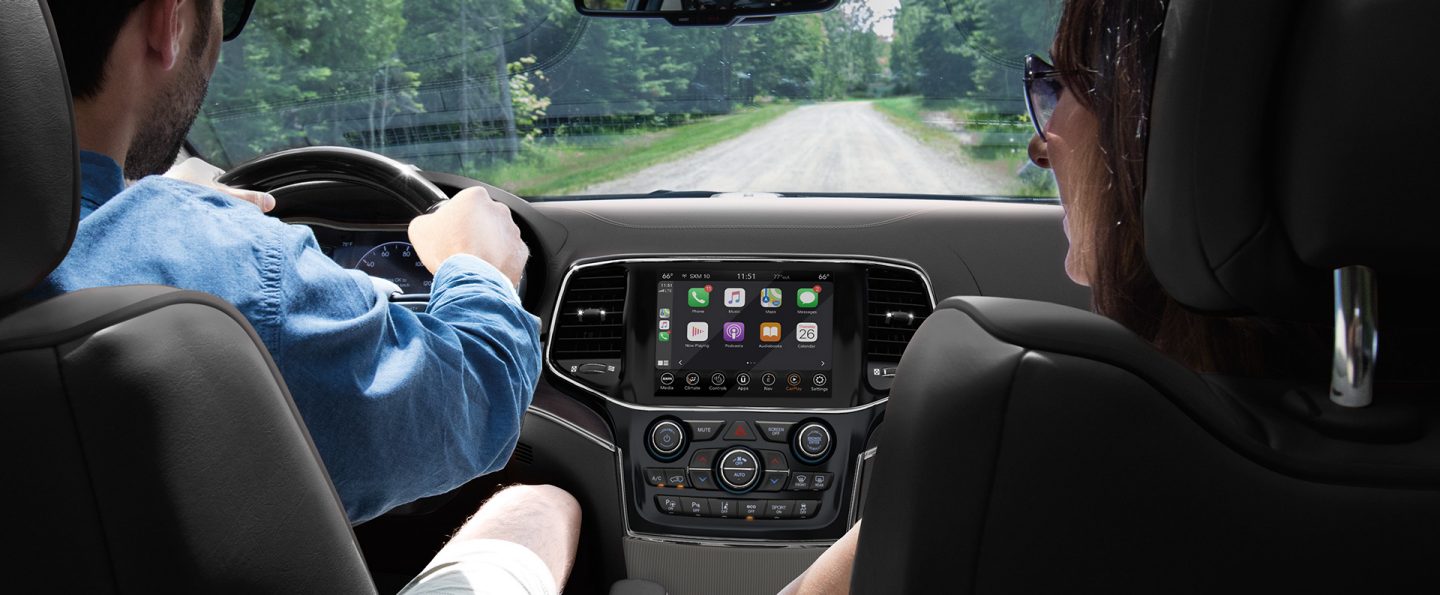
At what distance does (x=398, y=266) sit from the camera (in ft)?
9.86

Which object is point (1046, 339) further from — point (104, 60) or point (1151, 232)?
point (104, 60)

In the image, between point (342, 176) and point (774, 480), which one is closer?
point (342, 176)

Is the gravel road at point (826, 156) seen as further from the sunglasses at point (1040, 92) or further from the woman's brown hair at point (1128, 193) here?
the woman's brown hair at point (1128, 193)

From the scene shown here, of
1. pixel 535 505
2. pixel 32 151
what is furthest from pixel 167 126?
pixel 535 505

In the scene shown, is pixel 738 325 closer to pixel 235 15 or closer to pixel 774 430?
pixel 774 430

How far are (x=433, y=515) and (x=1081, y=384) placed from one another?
102 inches

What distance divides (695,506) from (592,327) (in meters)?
0.54

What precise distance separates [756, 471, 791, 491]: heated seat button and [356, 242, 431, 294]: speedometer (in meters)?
1.01

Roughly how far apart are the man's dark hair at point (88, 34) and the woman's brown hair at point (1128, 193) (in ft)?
3.56

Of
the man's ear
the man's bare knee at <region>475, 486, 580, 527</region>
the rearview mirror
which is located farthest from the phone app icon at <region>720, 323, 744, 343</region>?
the man's ear

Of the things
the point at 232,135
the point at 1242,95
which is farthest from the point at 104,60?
the point at 232,135

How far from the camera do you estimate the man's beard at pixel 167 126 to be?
4.64 feet

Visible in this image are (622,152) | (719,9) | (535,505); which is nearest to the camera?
(719,9)

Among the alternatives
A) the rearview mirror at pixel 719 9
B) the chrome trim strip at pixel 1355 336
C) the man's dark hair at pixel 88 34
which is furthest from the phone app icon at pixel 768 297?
the chrome trim strip at pixel 1355 336
